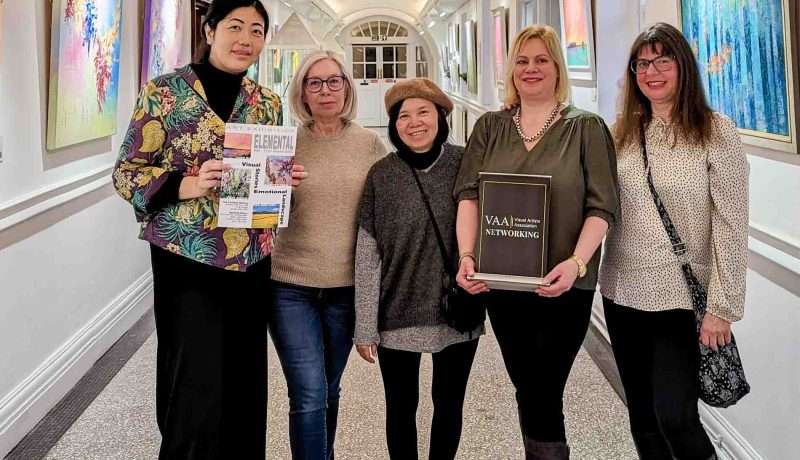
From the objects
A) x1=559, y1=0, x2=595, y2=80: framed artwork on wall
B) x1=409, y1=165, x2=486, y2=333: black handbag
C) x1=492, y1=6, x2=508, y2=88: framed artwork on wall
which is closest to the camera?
x1=409, y1=165, x2=486, y2=333: black handbag

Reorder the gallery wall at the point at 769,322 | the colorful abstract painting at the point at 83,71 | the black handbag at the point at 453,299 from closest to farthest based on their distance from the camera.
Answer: the black handbag at the point at 453,299
the gallery wall at the point at 769,322
the colorful abstract painting at the point at 83,71

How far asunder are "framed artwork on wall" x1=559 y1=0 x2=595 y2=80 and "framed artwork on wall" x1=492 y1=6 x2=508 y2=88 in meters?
2.33

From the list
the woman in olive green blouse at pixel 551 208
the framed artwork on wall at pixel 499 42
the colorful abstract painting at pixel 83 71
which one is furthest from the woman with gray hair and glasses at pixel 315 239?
the framed artwork on wall at pixel 499 42

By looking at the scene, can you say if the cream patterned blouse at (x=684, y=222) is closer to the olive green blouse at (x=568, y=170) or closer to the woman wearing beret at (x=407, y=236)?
the olive green blouse at (x=568, y=170)

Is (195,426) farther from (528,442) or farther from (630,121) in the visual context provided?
Result: (630,121)

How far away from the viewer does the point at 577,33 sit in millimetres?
4543

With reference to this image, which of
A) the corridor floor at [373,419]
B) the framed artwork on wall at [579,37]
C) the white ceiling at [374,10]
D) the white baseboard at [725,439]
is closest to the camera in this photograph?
the white baseboard at [725,439]

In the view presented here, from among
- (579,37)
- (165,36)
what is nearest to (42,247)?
(165,36)

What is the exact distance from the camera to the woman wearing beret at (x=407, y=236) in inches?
82.7

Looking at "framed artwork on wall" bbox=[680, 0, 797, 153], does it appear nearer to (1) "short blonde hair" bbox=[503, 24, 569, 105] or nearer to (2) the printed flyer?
(1) "short blonde hair" bbox=[503, 24, 569, 105]

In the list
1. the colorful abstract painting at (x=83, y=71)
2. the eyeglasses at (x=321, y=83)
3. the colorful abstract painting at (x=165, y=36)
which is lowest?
the eyeglasses at (x=321, y=83)

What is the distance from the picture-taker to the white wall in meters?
3.04

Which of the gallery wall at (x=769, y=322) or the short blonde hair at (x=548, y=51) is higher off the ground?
the short blonde hair at (x=548, y=51)

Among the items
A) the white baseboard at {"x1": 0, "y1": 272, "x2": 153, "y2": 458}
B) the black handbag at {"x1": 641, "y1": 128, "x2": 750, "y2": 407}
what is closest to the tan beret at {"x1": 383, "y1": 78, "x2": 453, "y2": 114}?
the black handbag at {"x1": 641, "y1": 128, "x2": 750, "y2": 407}
